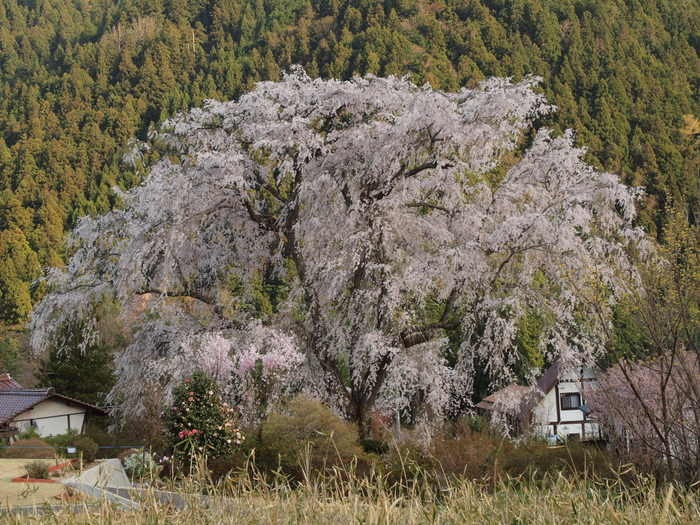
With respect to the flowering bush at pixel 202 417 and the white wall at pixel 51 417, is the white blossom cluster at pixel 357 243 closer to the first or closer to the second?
the flowering bush at pixel 202 417

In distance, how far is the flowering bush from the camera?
13719mm

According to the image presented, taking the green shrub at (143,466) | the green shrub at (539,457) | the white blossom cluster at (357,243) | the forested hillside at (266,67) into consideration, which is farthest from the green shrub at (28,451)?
the forested hillside at (266,67)

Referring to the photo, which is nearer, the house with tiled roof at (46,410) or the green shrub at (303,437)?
the green shrub at (303,437)

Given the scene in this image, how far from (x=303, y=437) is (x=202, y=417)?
1752 millimetres

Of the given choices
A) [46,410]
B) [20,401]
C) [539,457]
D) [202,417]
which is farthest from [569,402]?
[202,417]

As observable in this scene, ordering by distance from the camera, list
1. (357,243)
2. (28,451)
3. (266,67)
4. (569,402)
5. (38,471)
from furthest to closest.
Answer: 1. (266,67)
2. (569,402)
3. (28,451)
4. (357,243)
5. (38,471)

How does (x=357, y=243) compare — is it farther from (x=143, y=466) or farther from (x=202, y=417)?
(x=143, y=466)

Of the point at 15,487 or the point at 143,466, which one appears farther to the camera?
the point at 15,487

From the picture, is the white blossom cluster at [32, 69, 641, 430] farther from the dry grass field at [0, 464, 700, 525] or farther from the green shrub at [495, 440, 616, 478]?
the dry grass field at [0, 464, 700, 525]

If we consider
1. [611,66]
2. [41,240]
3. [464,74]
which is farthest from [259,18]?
[41,240]

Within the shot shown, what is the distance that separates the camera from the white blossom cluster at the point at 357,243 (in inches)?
557

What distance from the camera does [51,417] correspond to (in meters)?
26.5

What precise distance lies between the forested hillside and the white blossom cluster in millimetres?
39917

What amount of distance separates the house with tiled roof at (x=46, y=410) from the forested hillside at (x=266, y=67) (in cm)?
2732
